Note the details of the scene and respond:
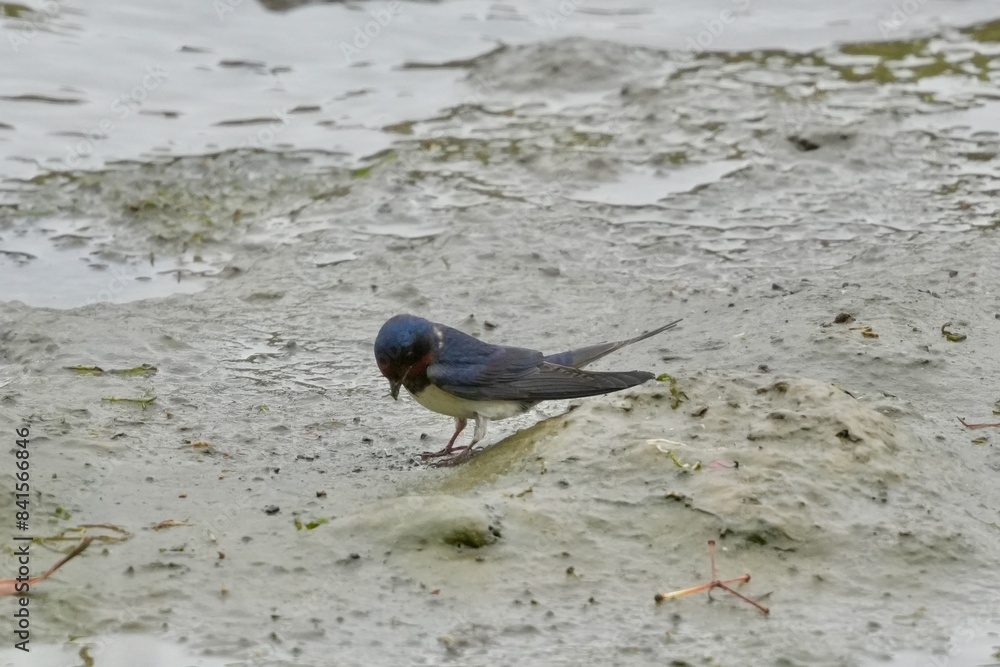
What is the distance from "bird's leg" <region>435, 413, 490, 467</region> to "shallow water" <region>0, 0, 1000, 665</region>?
0.10m

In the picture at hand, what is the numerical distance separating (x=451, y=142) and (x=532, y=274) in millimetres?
2297

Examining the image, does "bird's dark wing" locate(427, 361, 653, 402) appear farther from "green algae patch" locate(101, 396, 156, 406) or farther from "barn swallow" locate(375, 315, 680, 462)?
"green algae patch" locate(101, 396, 156, 406)

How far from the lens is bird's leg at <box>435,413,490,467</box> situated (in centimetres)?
523

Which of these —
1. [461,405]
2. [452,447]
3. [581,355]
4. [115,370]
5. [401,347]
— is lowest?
[452,447]

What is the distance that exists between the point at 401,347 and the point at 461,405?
37 centimetres

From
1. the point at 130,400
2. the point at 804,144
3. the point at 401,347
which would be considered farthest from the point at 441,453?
the point at 804,144

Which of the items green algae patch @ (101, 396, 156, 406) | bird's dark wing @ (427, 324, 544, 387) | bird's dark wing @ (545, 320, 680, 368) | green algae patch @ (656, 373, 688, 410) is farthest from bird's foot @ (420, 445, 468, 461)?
green algae patch @ (101, 396, 156, 406)

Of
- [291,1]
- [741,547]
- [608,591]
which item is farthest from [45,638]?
[291,1]

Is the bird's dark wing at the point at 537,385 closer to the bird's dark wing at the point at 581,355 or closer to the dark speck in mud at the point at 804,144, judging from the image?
the bird's dark wing at the point at 581,355

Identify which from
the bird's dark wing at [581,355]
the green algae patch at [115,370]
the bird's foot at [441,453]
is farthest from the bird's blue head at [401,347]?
the green algae patch at [115,370]

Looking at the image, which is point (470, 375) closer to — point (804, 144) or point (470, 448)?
point (470, 448)

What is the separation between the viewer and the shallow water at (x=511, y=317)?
3.98 m

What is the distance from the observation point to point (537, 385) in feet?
17.6

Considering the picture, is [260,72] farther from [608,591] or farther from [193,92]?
[608,591]
